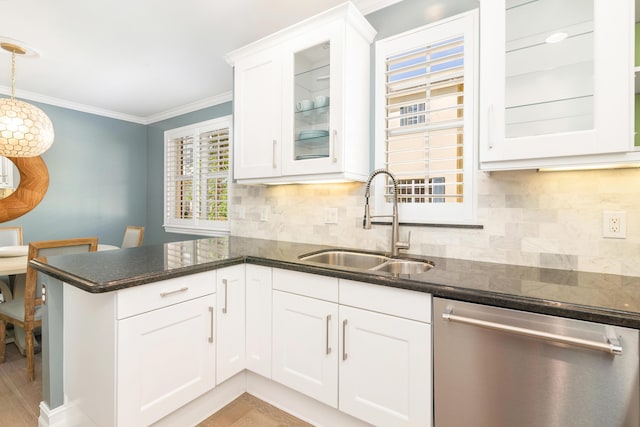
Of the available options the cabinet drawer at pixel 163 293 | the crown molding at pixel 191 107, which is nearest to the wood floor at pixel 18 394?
the cabinet drawer at pixel 163 293

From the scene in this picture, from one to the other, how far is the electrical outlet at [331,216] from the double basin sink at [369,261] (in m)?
0.24

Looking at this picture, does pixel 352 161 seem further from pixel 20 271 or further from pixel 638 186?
pixel 20 271

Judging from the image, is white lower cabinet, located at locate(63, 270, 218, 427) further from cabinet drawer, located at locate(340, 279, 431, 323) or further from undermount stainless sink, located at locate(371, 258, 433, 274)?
undermount stainless sink, located at locate(371, 258, 433, 274)

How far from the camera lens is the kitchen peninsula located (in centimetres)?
104

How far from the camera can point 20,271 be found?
223 cm

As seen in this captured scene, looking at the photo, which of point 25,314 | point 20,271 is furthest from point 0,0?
point 25,314

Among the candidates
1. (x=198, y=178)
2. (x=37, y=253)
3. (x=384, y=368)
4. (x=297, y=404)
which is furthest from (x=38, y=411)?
(x=198, y=178)

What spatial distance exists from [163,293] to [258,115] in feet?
4.33

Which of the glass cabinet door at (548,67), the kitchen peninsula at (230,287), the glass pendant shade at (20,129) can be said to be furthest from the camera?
the glass pendant shade at (20,129)

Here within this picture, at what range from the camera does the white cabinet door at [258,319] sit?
1.75 metres

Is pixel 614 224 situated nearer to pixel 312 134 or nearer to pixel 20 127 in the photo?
pixel 312 134

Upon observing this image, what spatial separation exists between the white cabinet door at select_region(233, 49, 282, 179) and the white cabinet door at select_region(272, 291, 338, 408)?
912 mm

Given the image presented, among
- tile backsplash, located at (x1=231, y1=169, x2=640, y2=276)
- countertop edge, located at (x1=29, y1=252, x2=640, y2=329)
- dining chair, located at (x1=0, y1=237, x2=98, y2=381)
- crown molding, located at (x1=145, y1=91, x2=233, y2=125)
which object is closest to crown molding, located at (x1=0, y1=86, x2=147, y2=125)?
crown molding, located at (x1=145, y1=91, x2=233, y2=125)

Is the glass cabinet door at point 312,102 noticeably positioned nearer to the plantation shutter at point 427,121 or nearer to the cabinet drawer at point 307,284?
the plantation shutter at point 427,121
